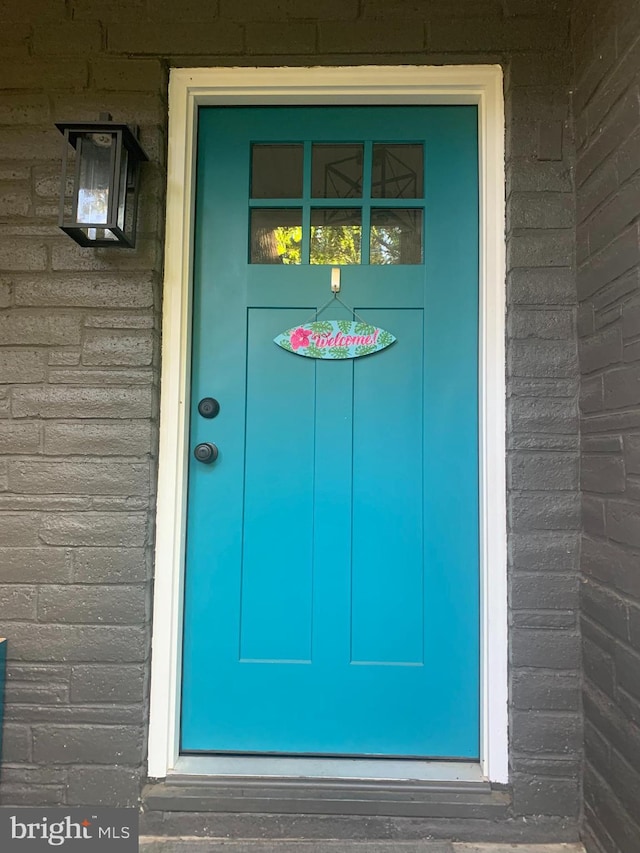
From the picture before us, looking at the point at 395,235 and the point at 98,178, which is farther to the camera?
the point at 395,235

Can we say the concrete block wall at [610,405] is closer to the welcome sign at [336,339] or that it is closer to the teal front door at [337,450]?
the teal front door at [337,450]

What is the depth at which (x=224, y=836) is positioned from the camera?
5.02 feet

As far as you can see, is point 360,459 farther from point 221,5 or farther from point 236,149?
point 221,5

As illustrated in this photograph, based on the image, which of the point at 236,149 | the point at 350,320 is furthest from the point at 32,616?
the point at 236,149

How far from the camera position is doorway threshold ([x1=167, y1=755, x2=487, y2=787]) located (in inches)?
61.9

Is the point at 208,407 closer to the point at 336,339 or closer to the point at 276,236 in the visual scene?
the point at 336,339

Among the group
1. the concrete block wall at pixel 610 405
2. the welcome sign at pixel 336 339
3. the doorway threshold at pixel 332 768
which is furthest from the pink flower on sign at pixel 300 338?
the doorway threshold at pixel 332 768

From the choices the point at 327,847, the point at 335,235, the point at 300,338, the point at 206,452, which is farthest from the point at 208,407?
the point at 327,847

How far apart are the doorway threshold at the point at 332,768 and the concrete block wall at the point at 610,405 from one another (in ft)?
1.24

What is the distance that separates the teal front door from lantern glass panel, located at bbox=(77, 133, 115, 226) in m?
0.33

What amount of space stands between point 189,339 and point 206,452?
1.26ft

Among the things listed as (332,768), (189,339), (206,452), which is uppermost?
(189,339)

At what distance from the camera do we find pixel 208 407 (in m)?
1.70

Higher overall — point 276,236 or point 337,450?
point 276,236
